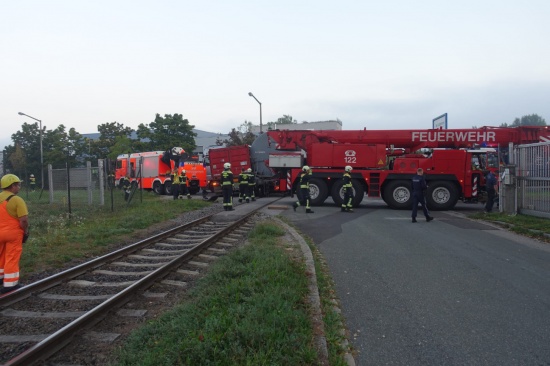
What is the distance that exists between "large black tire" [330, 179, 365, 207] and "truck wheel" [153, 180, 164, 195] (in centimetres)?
1409

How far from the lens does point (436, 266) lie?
727 centimetres

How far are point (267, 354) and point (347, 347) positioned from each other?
3.26ft

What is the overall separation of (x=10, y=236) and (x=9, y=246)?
0.15 metres

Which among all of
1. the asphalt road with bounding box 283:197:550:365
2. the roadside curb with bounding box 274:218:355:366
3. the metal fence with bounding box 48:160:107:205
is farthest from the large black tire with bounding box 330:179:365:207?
the roadside curb with bounding box 274:218:355:366

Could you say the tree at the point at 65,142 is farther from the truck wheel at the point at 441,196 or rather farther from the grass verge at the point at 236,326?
the grass verge at the point at 236,326

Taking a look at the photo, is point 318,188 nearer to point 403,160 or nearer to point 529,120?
point 403,160

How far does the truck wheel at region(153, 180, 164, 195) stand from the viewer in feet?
92.8

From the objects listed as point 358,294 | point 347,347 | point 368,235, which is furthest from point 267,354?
point 368,235

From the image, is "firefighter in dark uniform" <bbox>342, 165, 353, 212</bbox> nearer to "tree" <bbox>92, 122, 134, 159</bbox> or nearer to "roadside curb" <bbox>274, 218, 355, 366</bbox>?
"roadside curb" <bbox>274, 218, 355, 366</bbox>

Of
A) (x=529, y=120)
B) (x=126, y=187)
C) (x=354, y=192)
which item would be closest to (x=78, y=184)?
(x=126, y=187)

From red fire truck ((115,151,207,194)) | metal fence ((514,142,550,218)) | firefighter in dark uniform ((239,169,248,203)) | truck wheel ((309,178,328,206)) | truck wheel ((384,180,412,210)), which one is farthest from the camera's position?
red fire truck ((115,151,207,194))

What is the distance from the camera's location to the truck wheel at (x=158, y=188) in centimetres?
2828

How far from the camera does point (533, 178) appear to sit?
43.1 feet

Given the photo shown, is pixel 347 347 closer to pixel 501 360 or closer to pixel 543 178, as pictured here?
pixel 501 360
